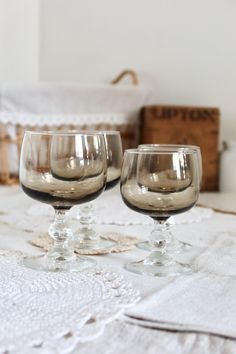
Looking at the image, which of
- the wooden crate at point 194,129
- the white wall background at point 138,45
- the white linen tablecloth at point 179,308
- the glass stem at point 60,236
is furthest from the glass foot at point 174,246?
the white wall background at point 138,45

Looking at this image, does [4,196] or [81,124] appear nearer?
[4,196]

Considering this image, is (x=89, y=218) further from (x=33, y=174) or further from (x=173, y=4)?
(x=173, y=4)

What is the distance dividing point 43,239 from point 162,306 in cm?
31

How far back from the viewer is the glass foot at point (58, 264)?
0.63m

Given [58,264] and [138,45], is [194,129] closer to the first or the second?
[138,45]

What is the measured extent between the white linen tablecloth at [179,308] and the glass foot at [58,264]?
3cm

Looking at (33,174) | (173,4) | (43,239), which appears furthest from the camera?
(173,4)

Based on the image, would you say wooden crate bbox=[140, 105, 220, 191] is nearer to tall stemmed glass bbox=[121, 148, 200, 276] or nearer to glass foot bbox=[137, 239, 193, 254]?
glass foot bbox=[137, 239, 193, 254]

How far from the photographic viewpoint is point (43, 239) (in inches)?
30.9

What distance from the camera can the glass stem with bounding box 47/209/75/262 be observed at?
2.14 feet

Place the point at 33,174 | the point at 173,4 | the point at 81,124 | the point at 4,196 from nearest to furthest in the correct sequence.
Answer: the point at 33,174
the point at 4,196
the point at 81,124
the point at 173,4

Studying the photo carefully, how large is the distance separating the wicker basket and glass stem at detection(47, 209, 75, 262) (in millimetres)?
705

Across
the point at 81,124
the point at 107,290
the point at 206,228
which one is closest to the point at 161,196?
the point at 107,290

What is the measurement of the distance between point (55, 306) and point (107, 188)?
12.3 inches
